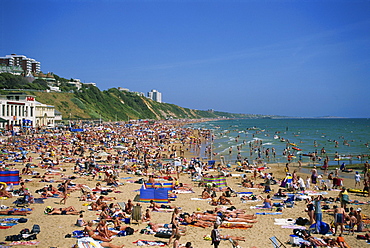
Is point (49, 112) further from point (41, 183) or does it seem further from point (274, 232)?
point (274, 232)

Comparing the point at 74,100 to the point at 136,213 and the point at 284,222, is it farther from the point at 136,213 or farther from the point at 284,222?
the point at 284,222

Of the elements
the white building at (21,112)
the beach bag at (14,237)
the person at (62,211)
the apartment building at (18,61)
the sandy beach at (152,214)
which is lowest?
the sandy beach at (152,214)

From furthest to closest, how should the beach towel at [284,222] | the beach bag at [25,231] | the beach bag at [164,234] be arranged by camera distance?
the beach towel at [284,222] → the beach bag at [164,234] → the beach bag at [25,231]

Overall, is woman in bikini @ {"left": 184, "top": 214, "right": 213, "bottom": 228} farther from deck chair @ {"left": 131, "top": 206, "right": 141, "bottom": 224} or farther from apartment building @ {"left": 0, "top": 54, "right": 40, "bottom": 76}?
apartment building @ {"left": 0, "top": 54, "right": 40, "bottom": 76}

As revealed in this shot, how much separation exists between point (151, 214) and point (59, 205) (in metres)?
3.48

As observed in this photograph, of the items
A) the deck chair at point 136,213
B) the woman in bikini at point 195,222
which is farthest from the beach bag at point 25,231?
the woman in bikini at point 195,222

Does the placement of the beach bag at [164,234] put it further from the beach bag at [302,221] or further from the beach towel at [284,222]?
the beach bag at [302,221]

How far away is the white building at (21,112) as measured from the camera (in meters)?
38.6

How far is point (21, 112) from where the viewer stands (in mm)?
41344

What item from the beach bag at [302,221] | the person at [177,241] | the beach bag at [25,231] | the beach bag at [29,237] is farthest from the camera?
the beach bag at [302,221]

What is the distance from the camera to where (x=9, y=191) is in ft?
41.7

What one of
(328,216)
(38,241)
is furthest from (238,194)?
(38,241)

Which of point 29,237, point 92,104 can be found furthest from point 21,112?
point 92,104

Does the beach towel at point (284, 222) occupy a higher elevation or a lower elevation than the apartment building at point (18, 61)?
lower
